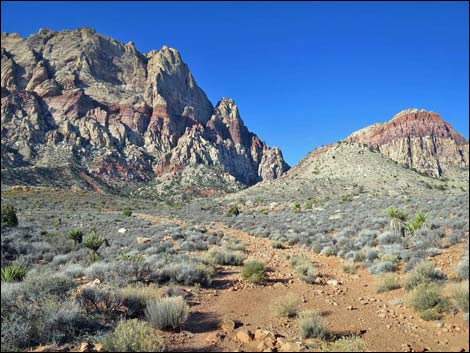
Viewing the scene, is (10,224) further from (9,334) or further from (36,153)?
(36,153)

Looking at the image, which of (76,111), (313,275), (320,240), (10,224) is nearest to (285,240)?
(320,240)

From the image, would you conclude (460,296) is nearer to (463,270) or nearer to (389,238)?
(463,270)

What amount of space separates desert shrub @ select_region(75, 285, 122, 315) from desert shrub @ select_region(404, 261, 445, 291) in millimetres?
7457

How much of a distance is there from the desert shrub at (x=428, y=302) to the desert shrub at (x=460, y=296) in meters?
0.25

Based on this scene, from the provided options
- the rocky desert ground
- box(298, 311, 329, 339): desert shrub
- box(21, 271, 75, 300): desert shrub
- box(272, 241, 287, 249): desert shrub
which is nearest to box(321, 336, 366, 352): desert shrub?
the rocky desert ground

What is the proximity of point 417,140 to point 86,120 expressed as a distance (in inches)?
5396

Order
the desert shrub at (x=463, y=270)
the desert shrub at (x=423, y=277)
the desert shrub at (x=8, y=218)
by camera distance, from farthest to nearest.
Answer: the desert shrub at (x=8, y=218) < the desert shrub at (x=423, y=277) < the desert shrub at (x=463, y=270)

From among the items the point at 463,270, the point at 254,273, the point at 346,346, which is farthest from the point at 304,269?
the point at 346,346

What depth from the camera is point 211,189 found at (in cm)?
12788

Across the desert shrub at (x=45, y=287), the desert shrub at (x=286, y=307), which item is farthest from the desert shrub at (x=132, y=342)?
the desert shrub at (x=286, y=307)

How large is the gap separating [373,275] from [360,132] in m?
135

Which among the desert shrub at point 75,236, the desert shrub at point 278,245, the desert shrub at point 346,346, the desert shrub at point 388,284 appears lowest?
the desert shrub at point 346,346

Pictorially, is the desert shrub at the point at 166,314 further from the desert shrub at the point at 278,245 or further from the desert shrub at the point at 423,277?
the desert shrub at the point at 278,245

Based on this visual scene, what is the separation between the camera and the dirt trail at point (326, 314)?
21.4 ft
